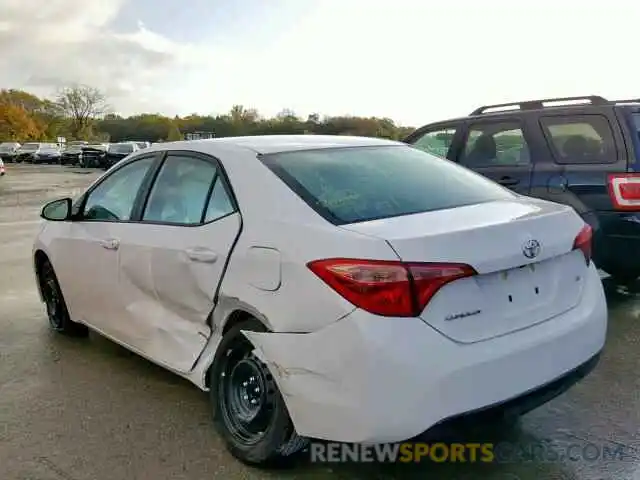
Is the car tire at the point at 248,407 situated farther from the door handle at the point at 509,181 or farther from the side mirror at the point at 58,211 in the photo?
the door handle at the point at 509,181

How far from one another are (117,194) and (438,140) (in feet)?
13.2

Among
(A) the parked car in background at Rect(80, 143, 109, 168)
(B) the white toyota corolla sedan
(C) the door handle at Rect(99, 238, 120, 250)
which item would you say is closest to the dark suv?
(B) the white toyota corolla sedan

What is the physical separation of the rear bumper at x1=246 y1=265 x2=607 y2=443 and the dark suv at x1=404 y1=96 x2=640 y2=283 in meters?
2.92

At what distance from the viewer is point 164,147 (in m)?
4.03

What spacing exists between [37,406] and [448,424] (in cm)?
249

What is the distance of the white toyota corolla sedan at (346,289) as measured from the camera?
2.44 m

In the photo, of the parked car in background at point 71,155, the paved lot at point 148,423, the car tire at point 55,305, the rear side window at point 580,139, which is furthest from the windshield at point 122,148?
the rear side window at point 580,139

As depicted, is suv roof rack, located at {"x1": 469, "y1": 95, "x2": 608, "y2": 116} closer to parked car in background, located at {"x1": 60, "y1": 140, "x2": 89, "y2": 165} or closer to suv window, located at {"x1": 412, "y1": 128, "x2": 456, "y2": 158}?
suv window, located at {"x1": 412, "y1": 128, "x2": 456, "y2": 158}

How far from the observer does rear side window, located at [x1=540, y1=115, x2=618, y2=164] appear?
17.9 ft

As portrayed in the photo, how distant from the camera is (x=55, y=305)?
16.9 ft

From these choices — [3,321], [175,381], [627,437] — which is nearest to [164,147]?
[175,381]

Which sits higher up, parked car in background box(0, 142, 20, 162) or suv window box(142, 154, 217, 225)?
suv window box(142, 154, 217, 225)

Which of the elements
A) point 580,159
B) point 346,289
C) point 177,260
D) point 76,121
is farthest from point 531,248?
point 76,121

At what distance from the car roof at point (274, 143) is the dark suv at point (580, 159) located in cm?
155
